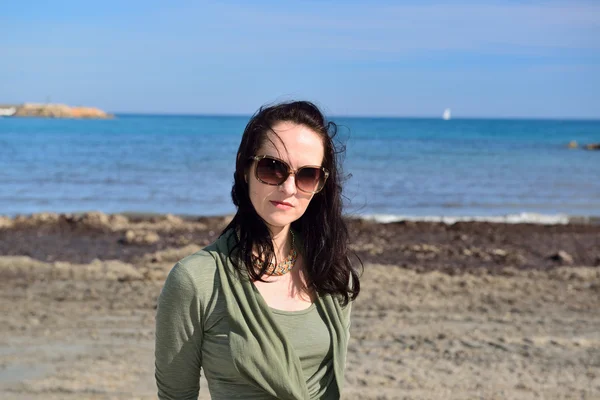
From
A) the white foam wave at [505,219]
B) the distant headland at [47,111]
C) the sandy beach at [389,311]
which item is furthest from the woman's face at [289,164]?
the distant headland at [47,111]

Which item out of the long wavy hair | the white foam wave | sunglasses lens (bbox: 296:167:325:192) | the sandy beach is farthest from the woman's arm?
the white foam wave

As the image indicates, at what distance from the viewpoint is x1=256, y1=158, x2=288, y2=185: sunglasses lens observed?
195 centimetres

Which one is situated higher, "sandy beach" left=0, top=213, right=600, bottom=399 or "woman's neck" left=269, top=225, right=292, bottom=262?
"woman's neck" left=269, top=225, right=292, bottom=262

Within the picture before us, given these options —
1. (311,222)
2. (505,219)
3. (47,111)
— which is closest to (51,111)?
(47,111)

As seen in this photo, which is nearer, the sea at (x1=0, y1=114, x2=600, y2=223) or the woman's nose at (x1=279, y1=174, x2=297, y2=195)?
the woman's nose at (x1=279, y1=174, x2=297, y2=195)

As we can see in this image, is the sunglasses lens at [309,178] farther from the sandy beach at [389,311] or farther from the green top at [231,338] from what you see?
the sandy beach at [389,311]

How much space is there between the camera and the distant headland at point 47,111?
138125 mm

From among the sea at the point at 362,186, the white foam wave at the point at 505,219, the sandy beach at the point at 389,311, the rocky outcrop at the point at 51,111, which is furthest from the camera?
the rocky outcrop at the point at 51,111

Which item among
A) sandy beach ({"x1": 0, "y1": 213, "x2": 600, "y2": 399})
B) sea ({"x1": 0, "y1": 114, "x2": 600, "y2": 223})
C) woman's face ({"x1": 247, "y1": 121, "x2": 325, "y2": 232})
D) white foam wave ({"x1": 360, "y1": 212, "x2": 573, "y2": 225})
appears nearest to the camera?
woman's face ({"x1": 247, "y1": 121, "x2": 325, "y2": 232})

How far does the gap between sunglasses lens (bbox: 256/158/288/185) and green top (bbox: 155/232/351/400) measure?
0.20m

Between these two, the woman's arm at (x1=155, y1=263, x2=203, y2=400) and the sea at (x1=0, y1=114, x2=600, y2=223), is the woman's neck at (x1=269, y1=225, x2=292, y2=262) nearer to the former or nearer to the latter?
the woman's arm at (x1=155, y1=263, x2=203, y2=400)

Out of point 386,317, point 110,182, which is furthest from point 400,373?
point 110,182

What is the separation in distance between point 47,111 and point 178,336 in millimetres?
146053

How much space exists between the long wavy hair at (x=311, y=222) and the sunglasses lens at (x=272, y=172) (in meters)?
0.06
